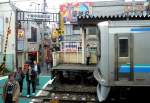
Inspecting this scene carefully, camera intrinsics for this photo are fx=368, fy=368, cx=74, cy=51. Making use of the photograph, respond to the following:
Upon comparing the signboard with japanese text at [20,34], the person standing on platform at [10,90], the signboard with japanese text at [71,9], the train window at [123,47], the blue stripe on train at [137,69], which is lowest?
the person standing on platform at [10,90]

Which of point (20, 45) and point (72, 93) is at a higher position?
point (20, 45)

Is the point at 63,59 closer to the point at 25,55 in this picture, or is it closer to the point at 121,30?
the point at 121,30

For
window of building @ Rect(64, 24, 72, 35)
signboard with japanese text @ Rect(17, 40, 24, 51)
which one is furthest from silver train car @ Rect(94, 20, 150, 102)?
window of building @ Rect(64, 24, 72, 35)

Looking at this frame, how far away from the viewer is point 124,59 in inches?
521

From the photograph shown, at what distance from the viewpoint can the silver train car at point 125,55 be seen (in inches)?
515

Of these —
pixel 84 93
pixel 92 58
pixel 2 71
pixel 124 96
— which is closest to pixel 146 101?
pixel 124 96

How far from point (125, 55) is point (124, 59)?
0.15 metres

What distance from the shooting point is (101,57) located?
43.7 ft

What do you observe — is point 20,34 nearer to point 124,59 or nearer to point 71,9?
point 71,9

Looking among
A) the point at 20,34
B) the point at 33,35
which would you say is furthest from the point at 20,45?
the point at 33,35

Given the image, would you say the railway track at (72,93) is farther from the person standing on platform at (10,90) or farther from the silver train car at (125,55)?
the person standing on platform at (10,90)

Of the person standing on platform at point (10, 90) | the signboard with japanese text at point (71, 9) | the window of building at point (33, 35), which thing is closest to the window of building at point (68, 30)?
the signboard with japanese text at point (71, 9)

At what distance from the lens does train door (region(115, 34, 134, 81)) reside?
43.2 ft

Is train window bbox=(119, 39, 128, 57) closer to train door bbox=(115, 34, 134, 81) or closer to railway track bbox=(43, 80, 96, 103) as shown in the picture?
train door bbox=(115, 34, 134, 81)
